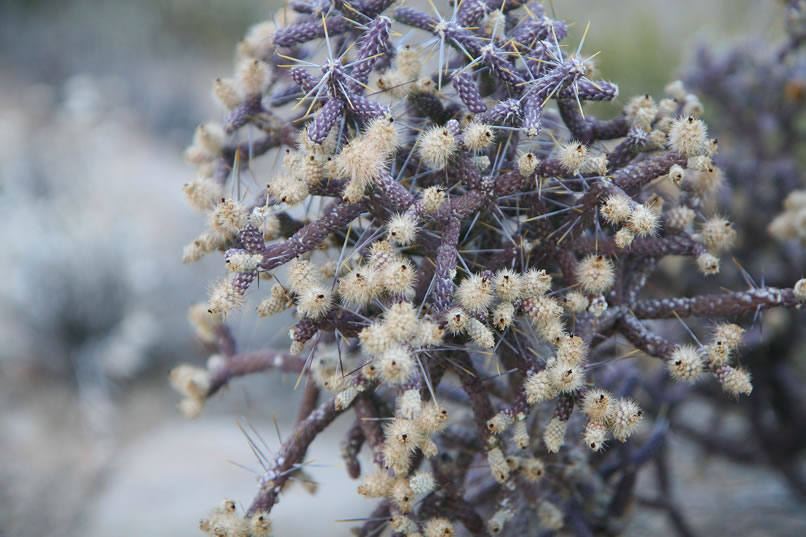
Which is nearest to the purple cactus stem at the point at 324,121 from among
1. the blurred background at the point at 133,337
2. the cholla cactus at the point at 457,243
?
the cholla cactus at the point at 457,243

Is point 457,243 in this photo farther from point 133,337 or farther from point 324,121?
point 133,337

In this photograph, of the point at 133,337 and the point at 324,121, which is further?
the point at 133,337

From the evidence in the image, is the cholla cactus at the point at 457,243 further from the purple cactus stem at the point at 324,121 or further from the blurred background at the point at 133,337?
the blurred background at the point at 133,337

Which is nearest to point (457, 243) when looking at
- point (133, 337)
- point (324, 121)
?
point (324, 121)

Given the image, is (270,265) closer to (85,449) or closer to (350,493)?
(350,493)

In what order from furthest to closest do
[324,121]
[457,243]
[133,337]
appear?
1. [133,337]
2. [457,243]
3. [324,121]

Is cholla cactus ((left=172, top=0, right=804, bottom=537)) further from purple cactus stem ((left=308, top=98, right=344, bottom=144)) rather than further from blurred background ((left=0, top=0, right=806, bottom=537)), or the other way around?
blurred background ((left=0, top=0, right=806, bottom=537))

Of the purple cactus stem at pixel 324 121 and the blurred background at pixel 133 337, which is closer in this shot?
the purple cactus stem at pixel 324 121
